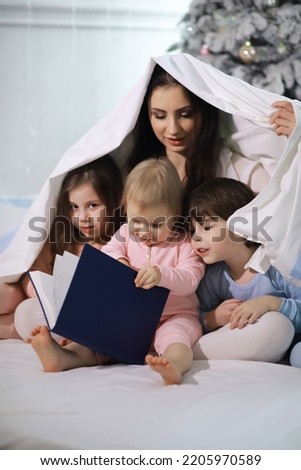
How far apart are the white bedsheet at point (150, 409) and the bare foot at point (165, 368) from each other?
16 mm

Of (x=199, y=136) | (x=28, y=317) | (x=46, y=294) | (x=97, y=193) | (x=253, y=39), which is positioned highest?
(x=253, y=39)

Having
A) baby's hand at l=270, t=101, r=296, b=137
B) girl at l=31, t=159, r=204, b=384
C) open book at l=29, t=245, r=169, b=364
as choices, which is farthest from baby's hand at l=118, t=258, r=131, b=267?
baby's hand at l=270, t=101, r=296, b=137

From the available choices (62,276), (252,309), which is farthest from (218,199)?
(62,276)

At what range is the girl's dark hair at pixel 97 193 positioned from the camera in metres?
1.61

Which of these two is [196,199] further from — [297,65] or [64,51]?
[64,51]

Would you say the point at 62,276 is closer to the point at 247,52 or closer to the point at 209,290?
the point at 209,290

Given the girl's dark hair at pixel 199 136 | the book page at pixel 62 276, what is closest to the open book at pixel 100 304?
the book page at pixel 62 276

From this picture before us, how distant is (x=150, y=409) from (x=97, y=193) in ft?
1.96

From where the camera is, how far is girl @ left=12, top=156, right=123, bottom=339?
1.60 meters

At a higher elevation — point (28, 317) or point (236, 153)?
point (236, 153)

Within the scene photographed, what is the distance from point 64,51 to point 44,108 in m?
0.27

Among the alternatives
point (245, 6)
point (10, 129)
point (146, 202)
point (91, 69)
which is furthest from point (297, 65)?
point (146, 202)

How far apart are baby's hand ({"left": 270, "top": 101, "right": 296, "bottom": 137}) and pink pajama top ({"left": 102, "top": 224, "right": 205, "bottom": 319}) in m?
0.29

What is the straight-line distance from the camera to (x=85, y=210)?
1.61 m
